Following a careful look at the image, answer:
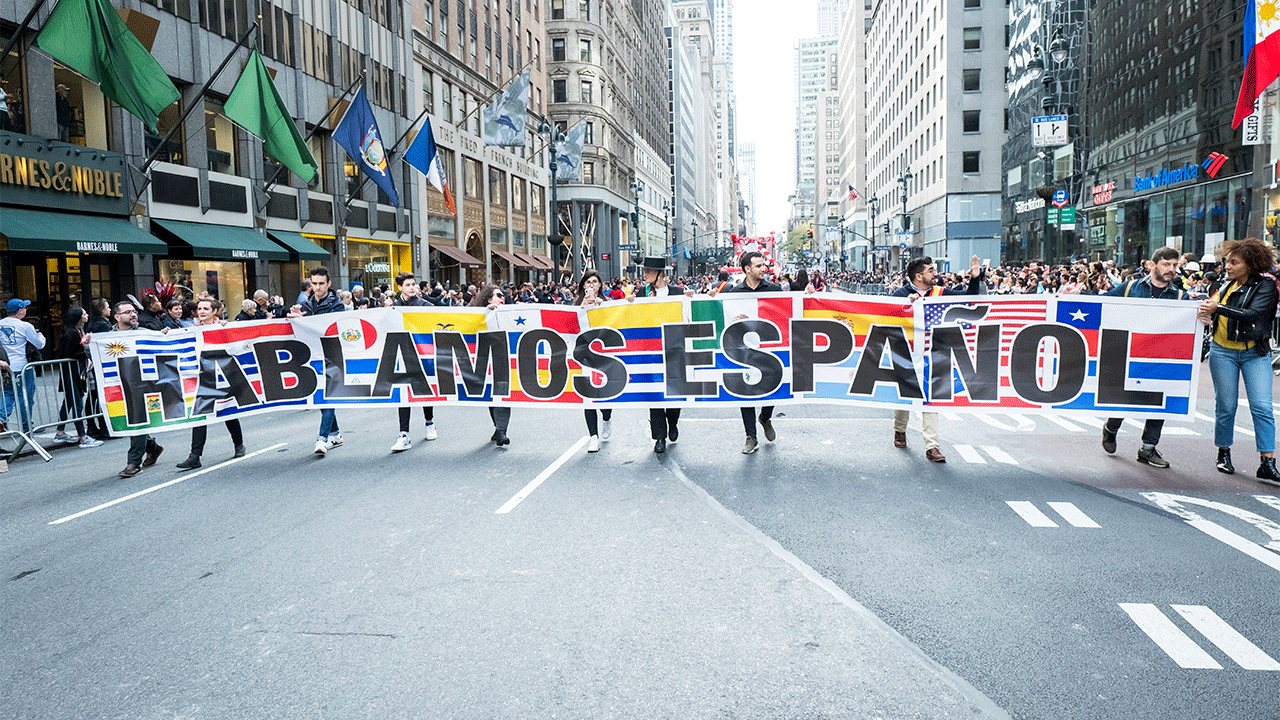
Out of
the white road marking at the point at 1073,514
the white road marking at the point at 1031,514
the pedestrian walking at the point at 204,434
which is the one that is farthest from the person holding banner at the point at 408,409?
the white road marking at the point at 1073,514

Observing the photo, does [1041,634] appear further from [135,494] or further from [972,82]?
[972,82]

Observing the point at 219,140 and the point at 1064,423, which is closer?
the point at 1064,423

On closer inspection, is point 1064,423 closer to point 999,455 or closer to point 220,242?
point 999,455

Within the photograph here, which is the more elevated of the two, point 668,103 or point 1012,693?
point 668,103

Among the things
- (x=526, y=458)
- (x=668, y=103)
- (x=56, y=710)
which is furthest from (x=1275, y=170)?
(x=668, y=103)

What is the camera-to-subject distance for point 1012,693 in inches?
144

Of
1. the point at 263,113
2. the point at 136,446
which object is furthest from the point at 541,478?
the point at 263,113

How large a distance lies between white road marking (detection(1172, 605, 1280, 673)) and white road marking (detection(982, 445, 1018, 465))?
392 centimetres

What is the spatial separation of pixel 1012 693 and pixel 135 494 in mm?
7406

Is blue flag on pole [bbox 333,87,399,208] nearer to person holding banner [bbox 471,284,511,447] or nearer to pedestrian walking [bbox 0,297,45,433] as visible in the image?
pedestrian walking [bbox 0,297,45,433]

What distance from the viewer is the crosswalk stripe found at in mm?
8492

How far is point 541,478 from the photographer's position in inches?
314

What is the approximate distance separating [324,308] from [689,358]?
4.18 metres

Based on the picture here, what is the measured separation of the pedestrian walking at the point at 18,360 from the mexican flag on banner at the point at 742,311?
791cm
